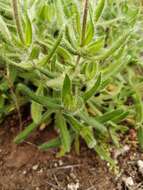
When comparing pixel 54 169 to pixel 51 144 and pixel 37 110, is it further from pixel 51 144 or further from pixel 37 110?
pixel 37 110

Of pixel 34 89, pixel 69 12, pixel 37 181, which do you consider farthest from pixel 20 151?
pixel 69 12

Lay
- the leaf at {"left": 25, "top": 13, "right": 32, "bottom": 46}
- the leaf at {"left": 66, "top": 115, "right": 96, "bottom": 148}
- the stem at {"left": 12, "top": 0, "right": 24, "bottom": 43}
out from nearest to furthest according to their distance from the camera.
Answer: the stem at {"left": 12, "top": 0, "right": 24, "bottom": 43}, the leaf at {"left": 25, "top": 13, "right": 32, "bottom": 46}, the leaf at {"left": 66, "top": 115, "right": 96, "bottom": 148}

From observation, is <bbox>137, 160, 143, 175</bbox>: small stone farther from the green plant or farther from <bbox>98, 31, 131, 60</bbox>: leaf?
<bbox>98, 31, 131, 60</bbox>: leaf

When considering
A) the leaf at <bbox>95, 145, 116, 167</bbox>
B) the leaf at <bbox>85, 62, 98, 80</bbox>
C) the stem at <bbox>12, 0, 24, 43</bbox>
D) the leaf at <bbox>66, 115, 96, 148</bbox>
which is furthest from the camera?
the leaf at <bbox>95, 145, 116, 167</bbox>

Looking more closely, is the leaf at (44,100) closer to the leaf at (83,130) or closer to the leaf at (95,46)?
the leaf at (83,130)

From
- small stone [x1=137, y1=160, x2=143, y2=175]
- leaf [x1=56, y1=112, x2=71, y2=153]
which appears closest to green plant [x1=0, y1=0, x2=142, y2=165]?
leaf [x1=56, y1=112, x2=71, y2=153]

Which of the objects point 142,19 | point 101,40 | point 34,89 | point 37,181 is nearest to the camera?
point 101,40

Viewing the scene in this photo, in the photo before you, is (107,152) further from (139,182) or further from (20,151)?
(20,151)
